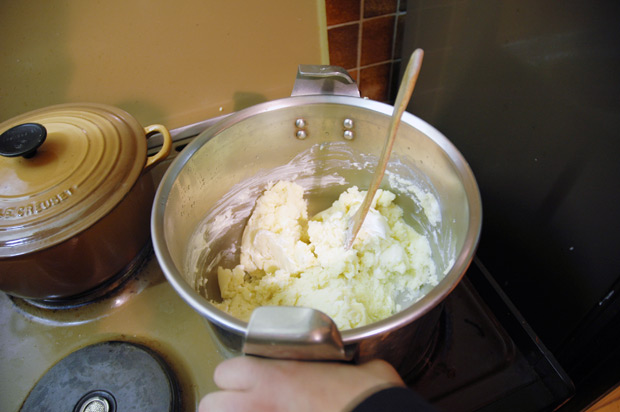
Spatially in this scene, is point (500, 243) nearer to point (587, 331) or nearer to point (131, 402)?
point (587, 331)

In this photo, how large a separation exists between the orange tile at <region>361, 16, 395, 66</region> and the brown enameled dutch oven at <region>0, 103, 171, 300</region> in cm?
52

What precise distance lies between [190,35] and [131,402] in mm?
676

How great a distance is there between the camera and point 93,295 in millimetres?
717

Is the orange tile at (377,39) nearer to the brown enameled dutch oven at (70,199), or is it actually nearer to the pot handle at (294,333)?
the brown enameled dutch oven at (70,199)

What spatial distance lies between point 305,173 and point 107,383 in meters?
0.51

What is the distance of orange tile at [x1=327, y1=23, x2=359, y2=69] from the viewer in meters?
0.87

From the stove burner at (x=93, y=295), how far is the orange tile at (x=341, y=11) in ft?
2.09

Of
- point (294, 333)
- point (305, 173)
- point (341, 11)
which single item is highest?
point (341, 11)

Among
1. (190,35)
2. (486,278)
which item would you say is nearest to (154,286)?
(190,35)

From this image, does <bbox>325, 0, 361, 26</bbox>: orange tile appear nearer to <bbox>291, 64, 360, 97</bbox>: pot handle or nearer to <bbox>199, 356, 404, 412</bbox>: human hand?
<bbox>291, 64, 360, 97</bbox>: pot handle

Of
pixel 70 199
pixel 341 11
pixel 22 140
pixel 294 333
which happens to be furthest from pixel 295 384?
pixel 341 11

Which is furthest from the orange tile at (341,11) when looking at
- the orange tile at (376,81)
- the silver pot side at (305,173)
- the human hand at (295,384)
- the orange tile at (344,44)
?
the human hand at (295,384)

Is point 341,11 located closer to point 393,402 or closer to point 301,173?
point 301,173

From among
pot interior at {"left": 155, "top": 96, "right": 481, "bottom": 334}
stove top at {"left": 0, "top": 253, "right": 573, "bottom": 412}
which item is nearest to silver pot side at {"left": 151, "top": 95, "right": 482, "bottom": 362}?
pot interior at {"left": 155, "top": 96, "right": 481, "bottom": 334}
